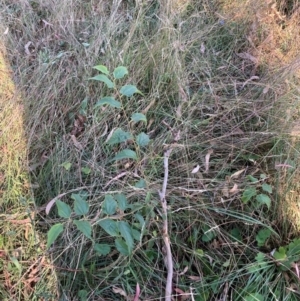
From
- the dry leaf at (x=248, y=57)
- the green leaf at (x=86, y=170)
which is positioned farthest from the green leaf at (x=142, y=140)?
the dry leaf at (x=248, y=57)

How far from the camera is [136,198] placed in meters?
1.39

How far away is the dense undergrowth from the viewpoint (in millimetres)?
1280

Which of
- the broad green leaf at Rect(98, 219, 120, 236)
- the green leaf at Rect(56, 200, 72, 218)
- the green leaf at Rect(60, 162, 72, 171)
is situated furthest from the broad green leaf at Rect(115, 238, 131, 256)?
the green leaf at Rect(60, 162, 72, 171)

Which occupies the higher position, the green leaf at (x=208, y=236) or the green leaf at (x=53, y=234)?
the green leaf at (x=53, y=234)

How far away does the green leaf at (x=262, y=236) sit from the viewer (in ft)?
4.39

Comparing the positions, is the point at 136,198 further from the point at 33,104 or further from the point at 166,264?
the point at 33,104

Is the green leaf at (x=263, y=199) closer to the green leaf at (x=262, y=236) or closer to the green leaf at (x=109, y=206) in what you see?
the green leaf at (x=262, y=236)

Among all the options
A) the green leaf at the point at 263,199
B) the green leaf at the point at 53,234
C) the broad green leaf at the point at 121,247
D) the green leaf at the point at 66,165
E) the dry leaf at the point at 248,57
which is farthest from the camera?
the dry leaf at the point at 248,57

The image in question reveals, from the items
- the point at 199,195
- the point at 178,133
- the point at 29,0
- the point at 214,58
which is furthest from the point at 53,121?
the point at 29,0

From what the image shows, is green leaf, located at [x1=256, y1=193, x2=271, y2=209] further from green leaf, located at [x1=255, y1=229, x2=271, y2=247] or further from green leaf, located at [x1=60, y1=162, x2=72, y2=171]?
green leaf, located at [x1=60, y1=162, x2=72, y2=171]

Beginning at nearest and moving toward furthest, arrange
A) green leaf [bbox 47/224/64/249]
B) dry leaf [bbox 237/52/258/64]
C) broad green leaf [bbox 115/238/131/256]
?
green leaf [bbox 47/224/64/249]
broad green leaf [bbox 115/238/131/256]
dry leaf [bbox 237/52/258/64]

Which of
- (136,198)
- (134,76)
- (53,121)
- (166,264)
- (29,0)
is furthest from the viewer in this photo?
(29,0)

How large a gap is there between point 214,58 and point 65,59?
65 cm

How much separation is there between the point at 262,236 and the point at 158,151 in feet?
1.50
